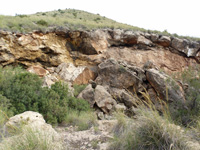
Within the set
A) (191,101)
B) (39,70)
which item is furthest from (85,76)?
(191,101)

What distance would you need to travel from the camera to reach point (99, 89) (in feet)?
40.9

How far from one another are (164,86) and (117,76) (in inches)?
152

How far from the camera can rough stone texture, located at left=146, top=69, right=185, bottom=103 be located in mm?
10062

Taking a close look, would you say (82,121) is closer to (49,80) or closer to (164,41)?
(49,80)

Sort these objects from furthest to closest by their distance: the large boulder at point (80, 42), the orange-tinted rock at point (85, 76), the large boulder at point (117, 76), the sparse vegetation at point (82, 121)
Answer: the large boulder at point (80, 42) < the orange-tinted rock at point (85, 76) < the large boulder at point (117, 76) < the sparse vegetation at point (82, 121)

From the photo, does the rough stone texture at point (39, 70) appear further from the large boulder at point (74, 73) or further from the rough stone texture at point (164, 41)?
the rough stone texture at point (164, 41)

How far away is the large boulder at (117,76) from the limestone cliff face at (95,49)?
239cm

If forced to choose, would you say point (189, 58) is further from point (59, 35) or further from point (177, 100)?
point (59, 35)

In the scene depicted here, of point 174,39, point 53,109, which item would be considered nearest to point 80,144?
point 53,109

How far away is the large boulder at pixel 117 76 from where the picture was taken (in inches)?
545

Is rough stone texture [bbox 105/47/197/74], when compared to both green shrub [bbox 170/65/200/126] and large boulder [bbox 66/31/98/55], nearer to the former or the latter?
large boulder [bbox 66/31/98/55]

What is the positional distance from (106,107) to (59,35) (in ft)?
29.7

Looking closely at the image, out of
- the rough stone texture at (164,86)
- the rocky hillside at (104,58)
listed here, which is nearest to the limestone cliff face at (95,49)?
the rocky hillside at (104,58)

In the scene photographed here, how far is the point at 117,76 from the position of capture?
14070 mm
